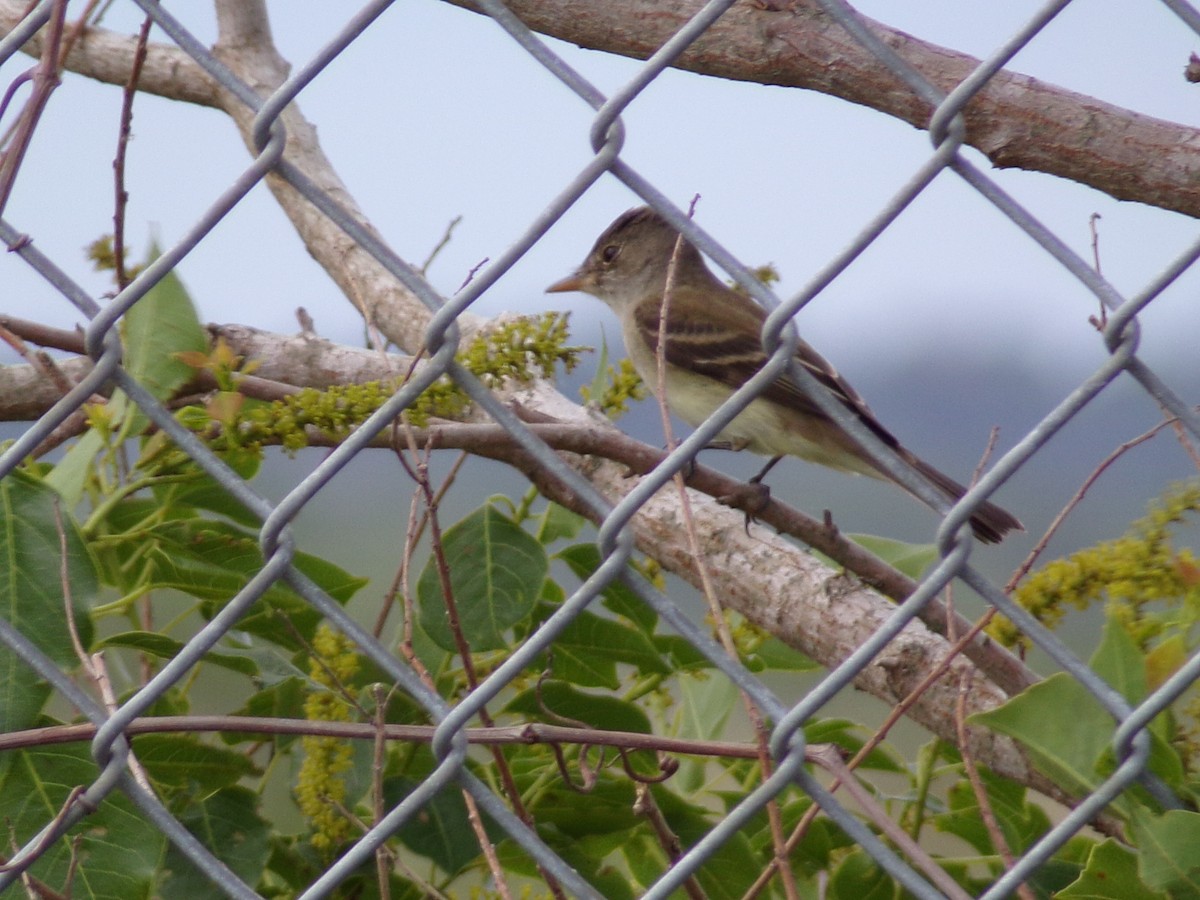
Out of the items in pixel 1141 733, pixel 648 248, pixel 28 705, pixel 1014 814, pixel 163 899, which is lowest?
pixel 163 899

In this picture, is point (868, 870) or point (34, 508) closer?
point (34, 508)

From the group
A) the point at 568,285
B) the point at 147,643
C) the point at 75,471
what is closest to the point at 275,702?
the point at 147,643

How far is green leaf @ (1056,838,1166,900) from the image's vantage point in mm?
1471

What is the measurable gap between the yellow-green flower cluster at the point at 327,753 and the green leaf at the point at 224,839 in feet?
0.26

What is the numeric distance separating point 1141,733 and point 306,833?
1441 millimetres

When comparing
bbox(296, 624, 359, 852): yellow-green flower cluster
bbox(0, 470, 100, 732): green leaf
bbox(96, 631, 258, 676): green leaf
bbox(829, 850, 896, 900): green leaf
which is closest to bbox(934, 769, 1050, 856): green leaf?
bbox(829, 850, 896, 900): green leaf

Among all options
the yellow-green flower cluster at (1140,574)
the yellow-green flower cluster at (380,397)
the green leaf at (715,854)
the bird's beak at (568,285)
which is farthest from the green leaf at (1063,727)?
the bird's beak at (568,285)

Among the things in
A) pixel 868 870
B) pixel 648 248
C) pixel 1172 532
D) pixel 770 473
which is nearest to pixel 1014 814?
pixel 868 870

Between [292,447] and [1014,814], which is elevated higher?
[292,447]

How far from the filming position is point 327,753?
199cm

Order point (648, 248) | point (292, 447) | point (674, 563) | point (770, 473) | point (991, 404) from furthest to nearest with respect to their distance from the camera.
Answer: point (648, 248)
point (770, 473)
point (991, 404)
point (674, 563)
point (292, 447)

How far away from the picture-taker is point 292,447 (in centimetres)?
180

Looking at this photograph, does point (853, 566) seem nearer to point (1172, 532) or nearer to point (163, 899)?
point (1172, 532)

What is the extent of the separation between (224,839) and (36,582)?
0.61 m
